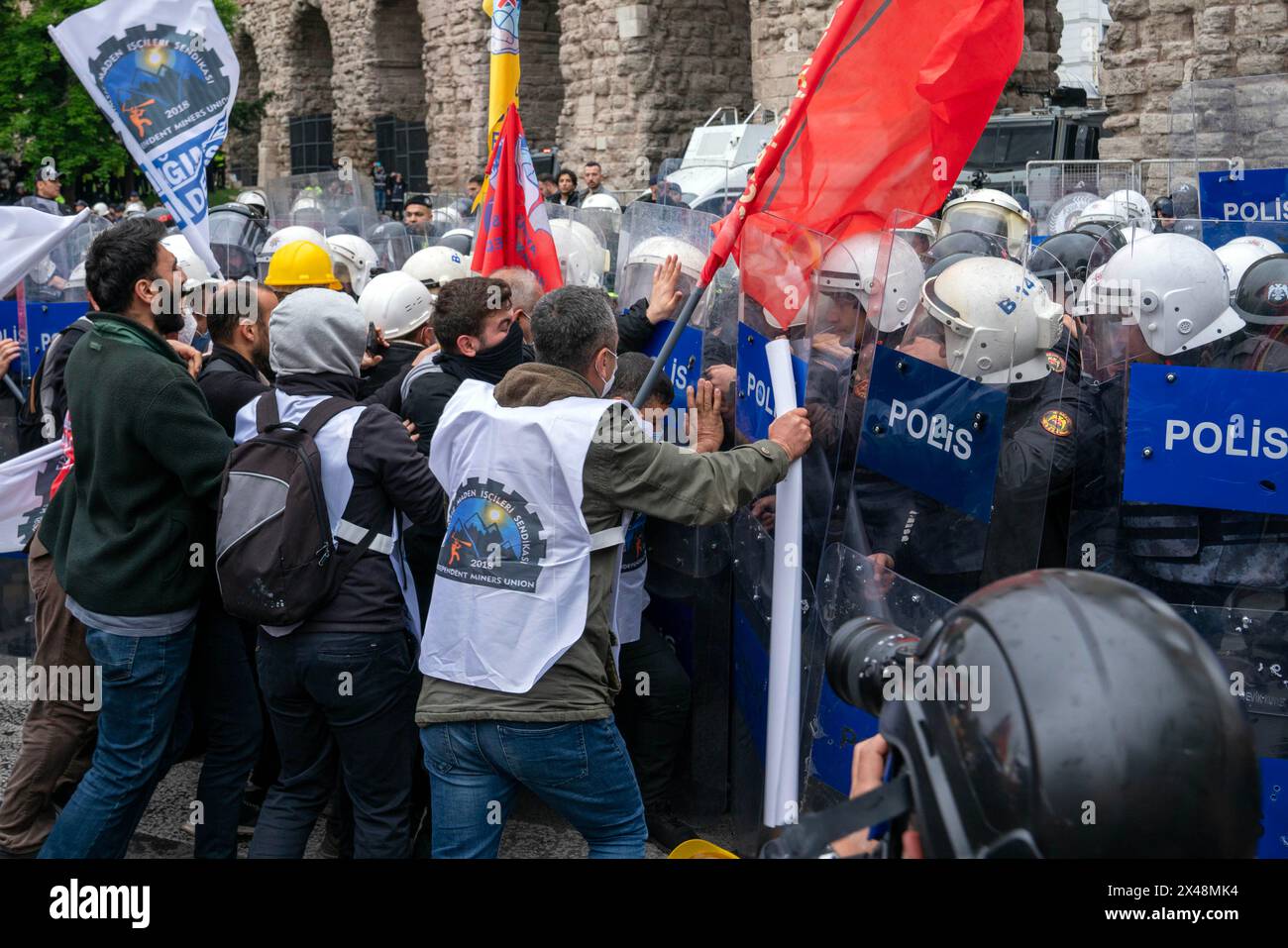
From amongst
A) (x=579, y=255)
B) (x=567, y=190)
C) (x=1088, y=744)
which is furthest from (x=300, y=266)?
(x=567, y=190)

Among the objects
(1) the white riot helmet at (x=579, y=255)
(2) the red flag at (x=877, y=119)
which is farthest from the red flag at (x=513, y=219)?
(2) the red flag at (x=877, y=119)

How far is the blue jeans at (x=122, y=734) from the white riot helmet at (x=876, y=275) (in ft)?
6.59

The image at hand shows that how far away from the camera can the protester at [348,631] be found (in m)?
3.32

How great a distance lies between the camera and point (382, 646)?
133 inches

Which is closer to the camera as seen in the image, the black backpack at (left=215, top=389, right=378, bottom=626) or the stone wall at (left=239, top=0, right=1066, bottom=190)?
the black backpack at (left=215, top=389, right=378, bottom=626)

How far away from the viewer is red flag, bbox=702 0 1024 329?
12.2 feet

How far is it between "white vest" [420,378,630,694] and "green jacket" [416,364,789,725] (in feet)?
0.10

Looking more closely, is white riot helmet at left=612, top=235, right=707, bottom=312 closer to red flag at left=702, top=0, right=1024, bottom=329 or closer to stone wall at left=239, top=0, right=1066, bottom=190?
red flag at left=702, top=0, right=1024, bottom=329

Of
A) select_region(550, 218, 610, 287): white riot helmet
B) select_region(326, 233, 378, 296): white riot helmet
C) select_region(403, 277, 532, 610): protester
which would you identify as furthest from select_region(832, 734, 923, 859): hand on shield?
select_region(326, 233, 378, 296): white riot helmet

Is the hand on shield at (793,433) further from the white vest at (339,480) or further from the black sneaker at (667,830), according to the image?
the black sneaker at (667,830)

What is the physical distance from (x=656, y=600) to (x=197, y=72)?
3.33 m

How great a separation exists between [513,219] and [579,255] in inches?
30.2

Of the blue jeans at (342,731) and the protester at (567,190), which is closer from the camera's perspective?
the blue jeans at (342,731)

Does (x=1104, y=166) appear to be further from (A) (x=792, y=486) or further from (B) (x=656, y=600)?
(A) (x=792, y=486)
